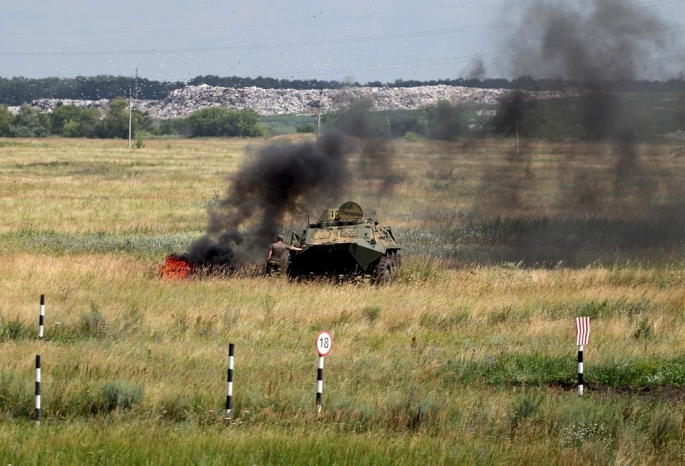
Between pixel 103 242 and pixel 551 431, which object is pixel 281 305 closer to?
pixel 551 431

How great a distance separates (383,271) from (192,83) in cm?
9970

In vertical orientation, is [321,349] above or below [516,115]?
below

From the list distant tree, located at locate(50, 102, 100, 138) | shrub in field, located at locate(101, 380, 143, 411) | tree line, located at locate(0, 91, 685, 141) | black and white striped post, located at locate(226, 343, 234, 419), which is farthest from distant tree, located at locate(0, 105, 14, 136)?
black and white striped post, located at locate(226, 343, 234, 419)

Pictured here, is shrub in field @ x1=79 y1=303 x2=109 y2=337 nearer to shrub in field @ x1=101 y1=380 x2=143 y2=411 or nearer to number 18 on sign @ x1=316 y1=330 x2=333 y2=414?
shrub in field @ x1=101 y1=380 x2=143 y2=411

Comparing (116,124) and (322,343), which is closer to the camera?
(322,343)

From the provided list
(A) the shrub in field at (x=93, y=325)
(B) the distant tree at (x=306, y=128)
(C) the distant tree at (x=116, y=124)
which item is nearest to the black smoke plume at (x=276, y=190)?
(A) the shrub in field at (x=93, y=325)

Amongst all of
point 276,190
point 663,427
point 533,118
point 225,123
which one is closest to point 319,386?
point 663,427

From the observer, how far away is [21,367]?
12766 mm

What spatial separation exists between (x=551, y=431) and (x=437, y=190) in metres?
29.5

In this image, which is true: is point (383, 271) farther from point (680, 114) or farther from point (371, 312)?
point (680, 114)

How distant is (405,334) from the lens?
677 inches

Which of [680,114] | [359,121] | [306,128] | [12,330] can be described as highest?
[680,114]

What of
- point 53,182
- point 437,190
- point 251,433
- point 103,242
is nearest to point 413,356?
point 251,433

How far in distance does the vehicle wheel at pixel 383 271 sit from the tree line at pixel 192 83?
25.6ft
